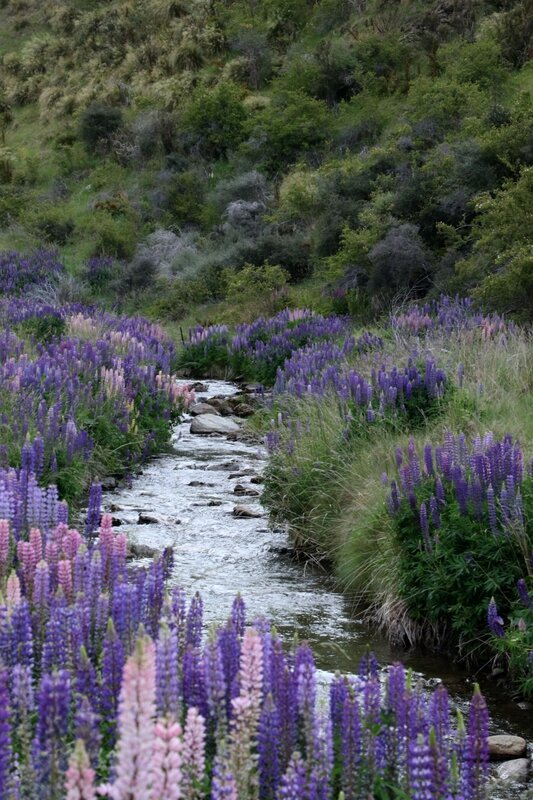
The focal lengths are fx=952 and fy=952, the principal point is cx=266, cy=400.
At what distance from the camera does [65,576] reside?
3.48 meters

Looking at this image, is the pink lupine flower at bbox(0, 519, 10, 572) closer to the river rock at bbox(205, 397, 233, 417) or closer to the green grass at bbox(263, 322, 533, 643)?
the green grass at bbox(263, 322, 533, 643)

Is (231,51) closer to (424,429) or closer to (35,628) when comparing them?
(424,429)

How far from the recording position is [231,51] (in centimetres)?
4103

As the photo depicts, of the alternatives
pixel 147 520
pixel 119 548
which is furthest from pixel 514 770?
pixel 147 520

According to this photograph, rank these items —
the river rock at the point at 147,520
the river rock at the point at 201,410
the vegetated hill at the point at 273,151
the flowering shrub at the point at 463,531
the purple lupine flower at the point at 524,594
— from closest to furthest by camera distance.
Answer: the purple lupine flower at the point at 524,594 < the flowering shrub at the point at 463,531 < the river rock at the point at 147,520 < the river rock at the point at 201,410 < the vegetated hill at the point at 273,151

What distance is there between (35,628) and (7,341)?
874cm

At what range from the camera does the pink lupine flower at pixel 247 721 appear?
2.31m

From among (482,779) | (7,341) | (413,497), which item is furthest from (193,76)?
(482,779)

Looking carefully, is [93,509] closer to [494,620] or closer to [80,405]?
[494,620]

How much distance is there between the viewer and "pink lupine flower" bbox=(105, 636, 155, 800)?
1.72 m

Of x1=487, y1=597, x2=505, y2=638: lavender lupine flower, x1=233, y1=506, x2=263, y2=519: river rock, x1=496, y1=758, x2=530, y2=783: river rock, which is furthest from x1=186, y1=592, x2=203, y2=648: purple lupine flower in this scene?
x1=233, y1=506, x2=263, y2=519: river rock

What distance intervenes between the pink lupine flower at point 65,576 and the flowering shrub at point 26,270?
1995cm

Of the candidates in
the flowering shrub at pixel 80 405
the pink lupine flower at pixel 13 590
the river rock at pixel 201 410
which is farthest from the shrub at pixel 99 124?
the pink lupine flower at pixel 13 590

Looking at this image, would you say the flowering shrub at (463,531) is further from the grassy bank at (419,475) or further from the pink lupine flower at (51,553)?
the pink lupine flower at (51,553)
